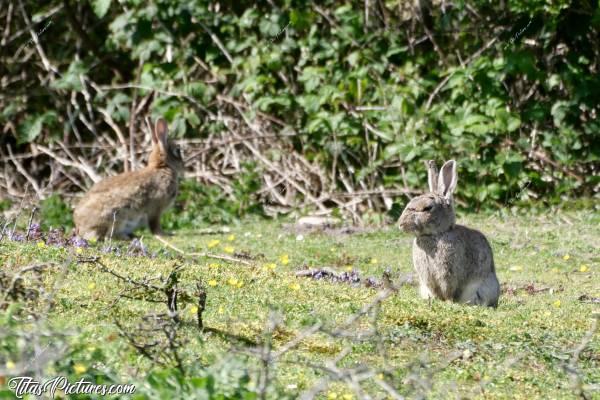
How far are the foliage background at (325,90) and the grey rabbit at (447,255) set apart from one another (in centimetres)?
592

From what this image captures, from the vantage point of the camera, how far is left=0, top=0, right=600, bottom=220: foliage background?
46.9ft

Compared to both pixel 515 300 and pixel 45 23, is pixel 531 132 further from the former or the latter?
pixel 45 23

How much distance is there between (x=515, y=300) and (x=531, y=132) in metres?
5.95

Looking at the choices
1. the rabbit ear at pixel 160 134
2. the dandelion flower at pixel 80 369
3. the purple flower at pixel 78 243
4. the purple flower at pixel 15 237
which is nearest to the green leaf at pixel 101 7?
the rabbit ear at pixel 160 134

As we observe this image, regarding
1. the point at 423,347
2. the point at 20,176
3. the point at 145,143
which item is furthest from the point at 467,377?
the point at 20,176

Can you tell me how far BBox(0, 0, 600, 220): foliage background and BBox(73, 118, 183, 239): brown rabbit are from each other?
205cm

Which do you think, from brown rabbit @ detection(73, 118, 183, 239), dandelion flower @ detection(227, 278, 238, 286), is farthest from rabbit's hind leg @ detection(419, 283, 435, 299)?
brown rabbit @ detection(73, 118, 183, 239)

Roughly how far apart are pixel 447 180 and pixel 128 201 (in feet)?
15.0

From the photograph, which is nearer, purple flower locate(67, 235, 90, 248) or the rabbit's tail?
the rabbit's tail

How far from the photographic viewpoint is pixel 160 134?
13.5m

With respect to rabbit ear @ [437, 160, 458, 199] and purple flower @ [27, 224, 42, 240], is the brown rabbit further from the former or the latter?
rabbit ear @ [437, 160, 458, 199]

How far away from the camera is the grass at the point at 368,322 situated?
5.91m

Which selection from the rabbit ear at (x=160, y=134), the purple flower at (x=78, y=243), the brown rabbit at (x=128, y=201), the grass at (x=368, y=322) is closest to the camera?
the grass at (x=368, y=322)

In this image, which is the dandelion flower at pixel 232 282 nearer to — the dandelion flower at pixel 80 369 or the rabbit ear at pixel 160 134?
the dandelion flower at pixel 80 369
